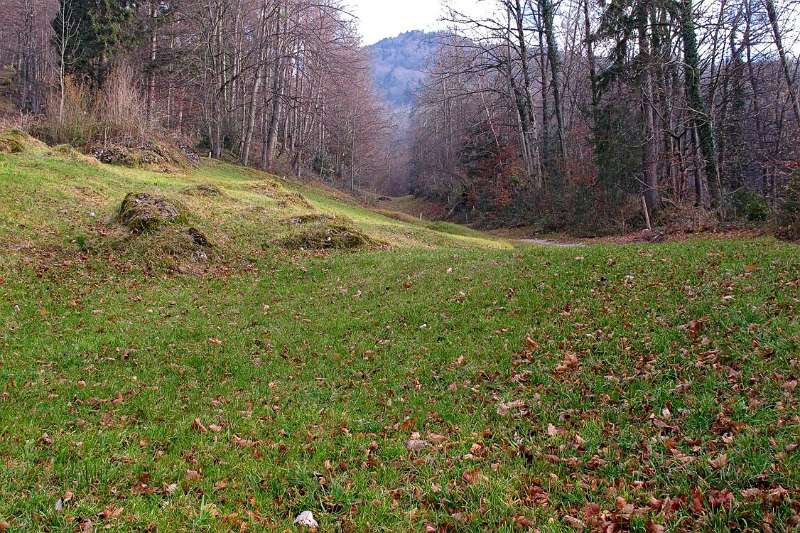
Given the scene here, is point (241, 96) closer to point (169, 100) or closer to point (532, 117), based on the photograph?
point (169, 100)

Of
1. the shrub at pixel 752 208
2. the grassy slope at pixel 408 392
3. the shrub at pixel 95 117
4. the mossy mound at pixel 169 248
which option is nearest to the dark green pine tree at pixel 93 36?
the shrub at pixel 95 117

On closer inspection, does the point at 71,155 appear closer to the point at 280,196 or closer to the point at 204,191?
the point at 204,191

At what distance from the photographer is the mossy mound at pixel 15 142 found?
60.7ft

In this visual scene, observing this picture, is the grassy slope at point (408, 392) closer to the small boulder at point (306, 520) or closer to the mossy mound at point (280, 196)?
the small boulder at point (306, 520)

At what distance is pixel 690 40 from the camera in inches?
835

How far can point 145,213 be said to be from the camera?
45.2 ft

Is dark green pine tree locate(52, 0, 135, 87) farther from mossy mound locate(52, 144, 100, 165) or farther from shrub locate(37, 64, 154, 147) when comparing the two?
mossy mound locate(52, 144, 100, 165)

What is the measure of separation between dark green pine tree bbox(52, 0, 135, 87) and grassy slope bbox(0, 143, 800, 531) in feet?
86.6

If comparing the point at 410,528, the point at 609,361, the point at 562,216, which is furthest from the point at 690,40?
the point at 410,528

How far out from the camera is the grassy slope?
13.3 feet

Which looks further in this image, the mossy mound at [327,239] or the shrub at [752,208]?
the shrub at [752,208]

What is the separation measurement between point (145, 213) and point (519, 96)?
27279 mm

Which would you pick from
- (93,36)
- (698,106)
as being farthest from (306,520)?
(93,36)

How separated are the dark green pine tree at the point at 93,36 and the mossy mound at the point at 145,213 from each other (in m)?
22.7
